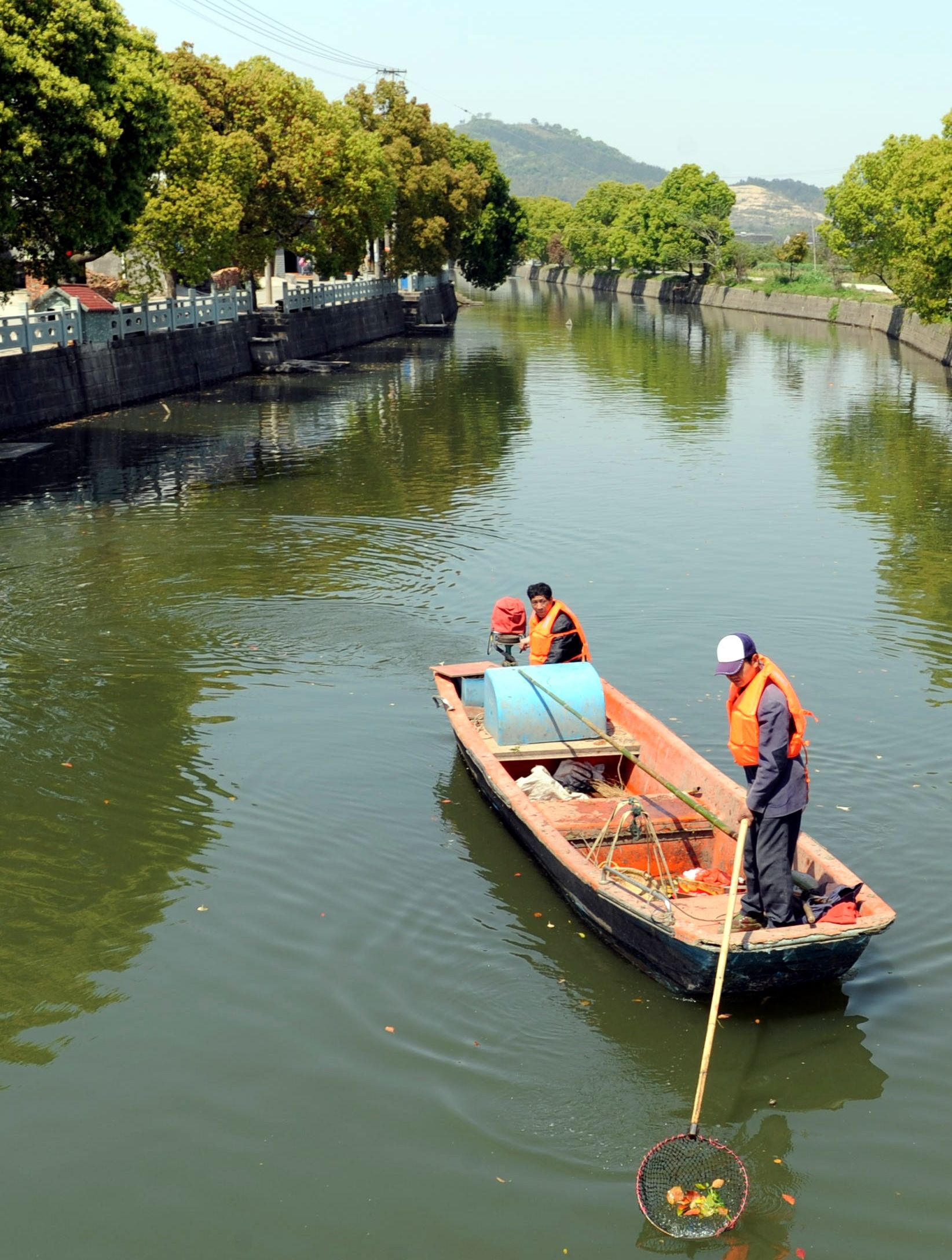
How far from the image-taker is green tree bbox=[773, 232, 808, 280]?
107625 mm

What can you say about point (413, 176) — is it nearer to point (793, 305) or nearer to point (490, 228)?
point (490, 228)

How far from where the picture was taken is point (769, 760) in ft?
29.4

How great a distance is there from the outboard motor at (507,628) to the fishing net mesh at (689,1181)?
688 centimetres

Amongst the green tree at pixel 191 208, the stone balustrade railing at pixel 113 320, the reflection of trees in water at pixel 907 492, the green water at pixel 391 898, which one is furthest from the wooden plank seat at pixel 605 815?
the green tree at pixel 191 208

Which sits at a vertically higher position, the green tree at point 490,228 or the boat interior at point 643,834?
the green tree at point 490,228

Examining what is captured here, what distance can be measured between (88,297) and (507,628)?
3672 centimetres

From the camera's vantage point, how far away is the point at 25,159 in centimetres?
2767

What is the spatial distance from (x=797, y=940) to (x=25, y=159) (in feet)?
81.1

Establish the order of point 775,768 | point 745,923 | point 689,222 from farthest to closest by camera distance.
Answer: point 689,222 < point 745,923 < point 775,768

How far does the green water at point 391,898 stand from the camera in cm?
766

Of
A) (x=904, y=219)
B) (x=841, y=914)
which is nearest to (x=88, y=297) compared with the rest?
(x=904, y=219)

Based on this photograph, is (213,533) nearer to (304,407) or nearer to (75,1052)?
(75,1052)

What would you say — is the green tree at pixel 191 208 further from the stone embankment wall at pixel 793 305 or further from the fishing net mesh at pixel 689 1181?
the fishing net mesh at pixel 689 1181

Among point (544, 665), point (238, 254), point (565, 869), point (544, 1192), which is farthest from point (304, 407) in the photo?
point (544, 1192)
